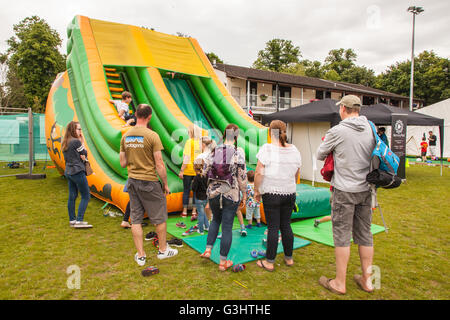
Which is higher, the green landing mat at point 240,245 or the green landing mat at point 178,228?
the green landing mat at point 178,228

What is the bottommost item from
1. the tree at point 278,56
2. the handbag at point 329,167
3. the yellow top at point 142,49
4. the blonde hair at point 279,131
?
the handbag at point 329,167

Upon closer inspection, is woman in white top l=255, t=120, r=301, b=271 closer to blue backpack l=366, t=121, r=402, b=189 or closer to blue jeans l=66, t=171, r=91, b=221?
blue backpack l=366, t=121, r=402, b=189

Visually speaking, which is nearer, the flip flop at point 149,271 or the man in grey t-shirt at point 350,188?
the man in grey t-shirt at point 350,188

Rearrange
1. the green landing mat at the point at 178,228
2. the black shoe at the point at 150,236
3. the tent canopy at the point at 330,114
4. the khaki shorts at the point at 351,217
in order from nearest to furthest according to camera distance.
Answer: the khaki shorts at the point at 351,217 → the black shoe at the point at 150,236 → the green landing mat at the point at 178,228 → the tent canopy at the point at 330,114

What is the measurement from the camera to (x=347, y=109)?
8.68 feet

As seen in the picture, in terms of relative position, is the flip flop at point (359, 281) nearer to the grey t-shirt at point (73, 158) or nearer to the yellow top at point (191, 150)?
the yellow top at point (191, 150)

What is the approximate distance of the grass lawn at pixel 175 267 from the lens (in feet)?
8.39

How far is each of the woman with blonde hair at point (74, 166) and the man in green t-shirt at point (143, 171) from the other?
4.50ft

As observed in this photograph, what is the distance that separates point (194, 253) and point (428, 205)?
5211mm

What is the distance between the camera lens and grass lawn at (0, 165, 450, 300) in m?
2.56

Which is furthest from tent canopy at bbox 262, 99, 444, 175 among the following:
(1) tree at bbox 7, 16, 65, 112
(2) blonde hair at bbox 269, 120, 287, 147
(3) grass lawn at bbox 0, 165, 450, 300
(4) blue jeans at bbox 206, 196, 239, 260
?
(1) tree at bbox 7, 16, 65, 112

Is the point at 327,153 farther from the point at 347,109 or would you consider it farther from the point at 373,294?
the point at 373,294

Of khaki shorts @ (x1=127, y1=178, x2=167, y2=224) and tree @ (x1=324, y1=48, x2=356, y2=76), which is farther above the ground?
tree @ (x1=324, y1=48, x2=356, y2=76)


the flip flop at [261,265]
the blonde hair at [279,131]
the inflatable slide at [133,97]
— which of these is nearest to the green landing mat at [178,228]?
the inflatable slide at [133,97]
